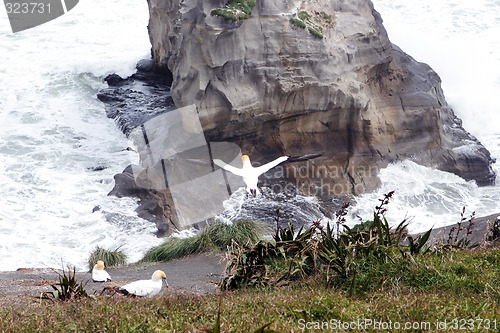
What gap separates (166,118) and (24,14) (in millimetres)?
14868

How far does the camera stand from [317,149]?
14844mm

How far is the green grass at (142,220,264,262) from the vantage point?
10461 millimetres

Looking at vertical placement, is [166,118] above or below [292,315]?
below

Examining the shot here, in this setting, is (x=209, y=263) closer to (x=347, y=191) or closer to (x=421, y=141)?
(x=347, y=191)

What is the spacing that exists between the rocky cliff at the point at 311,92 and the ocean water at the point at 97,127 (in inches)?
31.8

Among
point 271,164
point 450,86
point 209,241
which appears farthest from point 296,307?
point 450,86

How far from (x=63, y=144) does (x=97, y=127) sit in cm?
145

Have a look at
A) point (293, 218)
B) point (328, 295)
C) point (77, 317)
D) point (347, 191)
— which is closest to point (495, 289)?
point (328, 295)

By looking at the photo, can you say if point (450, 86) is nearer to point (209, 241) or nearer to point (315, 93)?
point (315, 93)

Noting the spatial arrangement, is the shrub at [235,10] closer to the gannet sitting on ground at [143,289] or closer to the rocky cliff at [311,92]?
the rocky cliff at [311,92]

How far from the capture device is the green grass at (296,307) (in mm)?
4152

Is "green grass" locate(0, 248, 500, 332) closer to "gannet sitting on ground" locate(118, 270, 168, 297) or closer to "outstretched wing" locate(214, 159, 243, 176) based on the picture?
"gannet sitting on ground" locate(118, 270, 168, 297)

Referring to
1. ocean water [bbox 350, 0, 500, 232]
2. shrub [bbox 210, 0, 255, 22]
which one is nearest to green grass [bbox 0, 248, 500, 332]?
ocean water [bbox 350, 0, 500, 232]

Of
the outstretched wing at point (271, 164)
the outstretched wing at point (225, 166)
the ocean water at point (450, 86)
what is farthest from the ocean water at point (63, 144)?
the ocean water at point (450, 86)
